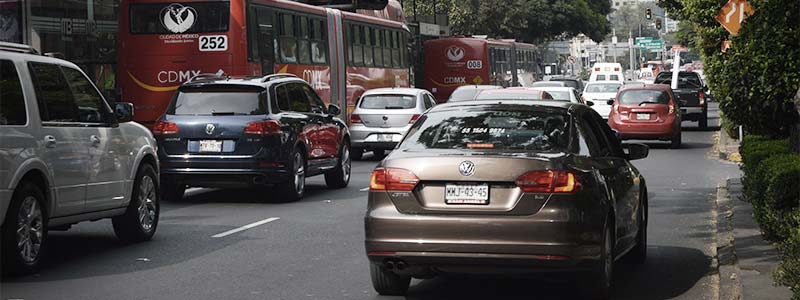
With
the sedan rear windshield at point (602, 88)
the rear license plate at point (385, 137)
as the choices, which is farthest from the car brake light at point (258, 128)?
the sedan rear windshield at point (602, 88)

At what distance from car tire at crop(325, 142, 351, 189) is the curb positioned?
5978 mm

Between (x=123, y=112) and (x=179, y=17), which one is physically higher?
(x=179, y=17)

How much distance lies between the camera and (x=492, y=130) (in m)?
10.0

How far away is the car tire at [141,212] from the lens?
13320 mm

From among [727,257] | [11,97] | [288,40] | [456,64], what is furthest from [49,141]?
[456,64]

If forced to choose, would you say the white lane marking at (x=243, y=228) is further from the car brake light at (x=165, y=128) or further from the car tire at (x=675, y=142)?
the car tire at (x=675, y=142)

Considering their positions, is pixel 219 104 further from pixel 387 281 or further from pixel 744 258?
pixel 744 258

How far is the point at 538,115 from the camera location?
401 inches

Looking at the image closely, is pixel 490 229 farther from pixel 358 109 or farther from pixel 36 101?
pixel 358 109

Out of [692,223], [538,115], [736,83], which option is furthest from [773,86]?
[538,115]

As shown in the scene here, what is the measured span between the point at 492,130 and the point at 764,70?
15.4 ft

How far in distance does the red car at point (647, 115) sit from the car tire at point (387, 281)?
22068mm

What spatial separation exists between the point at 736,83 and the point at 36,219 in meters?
7.41

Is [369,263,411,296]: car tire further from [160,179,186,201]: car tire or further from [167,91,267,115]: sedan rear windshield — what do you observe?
[160,179,186,201]: car tire
